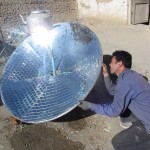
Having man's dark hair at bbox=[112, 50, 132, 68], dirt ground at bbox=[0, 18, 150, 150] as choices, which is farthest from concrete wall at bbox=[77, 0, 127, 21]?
man's dark hair at bbox=[112, 50, 132, 68]

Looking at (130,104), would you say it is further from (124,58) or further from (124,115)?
(124,115)

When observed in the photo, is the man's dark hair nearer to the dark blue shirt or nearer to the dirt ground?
the dark blue shirt

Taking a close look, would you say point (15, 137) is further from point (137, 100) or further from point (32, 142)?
point (137, 100)

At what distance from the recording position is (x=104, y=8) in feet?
21.7

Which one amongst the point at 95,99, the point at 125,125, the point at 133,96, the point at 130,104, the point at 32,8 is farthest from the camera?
the point at 32,8

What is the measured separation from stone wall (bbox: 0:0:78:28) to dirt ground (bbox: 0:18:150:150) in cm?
322

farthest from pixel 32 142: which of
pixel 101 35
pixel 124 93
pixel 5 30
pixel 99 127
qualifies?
pixel 5 30

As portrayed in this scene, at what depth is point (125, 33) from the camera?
A: 5.63 metres

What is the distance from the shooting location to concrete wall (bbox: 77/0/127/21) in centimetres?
612

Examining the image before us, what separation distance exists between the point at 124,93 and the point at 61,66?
1.44 meters

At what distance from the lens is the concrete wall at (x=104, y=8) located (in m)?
6.12

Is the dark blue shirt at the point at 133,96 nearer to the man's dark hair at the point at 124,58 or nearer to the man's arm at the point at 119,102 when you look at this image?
the man's arm at the point at 119,102

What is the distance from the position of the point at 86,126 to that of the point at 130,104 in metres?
1.36

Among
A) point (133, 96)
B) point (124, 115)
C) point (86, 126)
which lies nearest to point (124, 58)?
point (133, 96)
